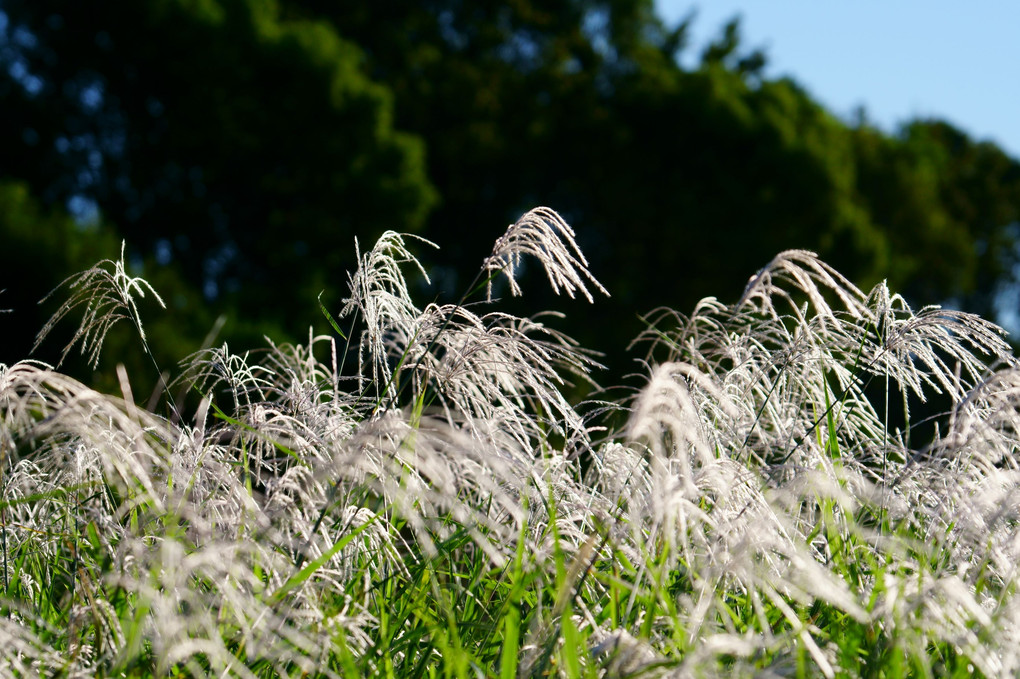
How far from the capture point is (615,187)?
15023 millimetres

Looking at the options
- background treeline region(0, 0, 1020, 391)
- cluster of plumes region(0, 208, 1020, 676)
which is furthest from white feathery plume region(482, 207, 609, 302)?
background treeline region(0, 0, 1020, 391)

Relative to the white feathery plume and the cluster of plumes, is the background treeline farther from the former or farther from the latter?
the white feathery plume

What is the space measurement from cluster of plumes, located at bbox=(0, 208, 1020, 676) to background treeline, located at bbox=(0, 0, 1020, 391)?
7.89m

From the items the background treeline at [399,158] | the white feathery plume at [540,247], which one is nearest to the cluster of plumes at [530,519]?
the white feathery plume at [540,247]

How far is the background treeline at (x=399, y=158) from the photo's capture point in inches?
477

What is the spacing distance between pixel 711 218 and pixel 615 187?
163 centimetres

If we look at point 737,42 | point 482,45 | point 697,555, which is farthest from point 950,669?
point 737,42

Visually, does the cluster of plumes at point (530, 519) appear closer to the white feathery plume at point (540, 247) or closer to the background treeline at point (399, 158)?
the white feathery plume at point (540, 247)

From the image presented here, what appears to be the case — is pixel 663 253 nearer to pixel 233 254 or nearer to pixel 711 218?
pixel 711 218

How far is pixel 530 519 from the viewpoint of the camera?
1958 millimetres

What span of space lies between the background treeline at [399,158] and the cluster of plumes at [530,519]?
7886 mm

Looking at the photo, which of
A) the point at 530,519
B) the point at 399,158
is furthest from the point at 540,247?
the point at 399,158

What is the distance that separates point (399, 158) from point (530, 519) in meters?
11.0

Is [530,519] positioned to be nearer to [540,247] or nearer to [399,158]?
[540,247]
